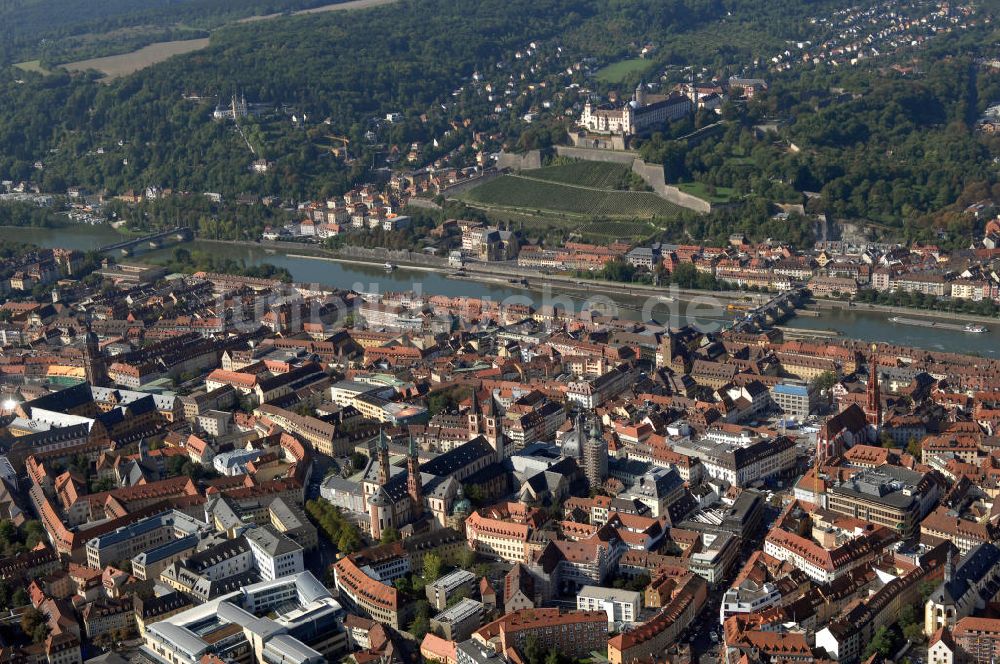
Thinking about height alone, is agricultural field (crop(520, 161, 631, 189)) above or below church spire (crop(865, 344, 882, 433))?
above

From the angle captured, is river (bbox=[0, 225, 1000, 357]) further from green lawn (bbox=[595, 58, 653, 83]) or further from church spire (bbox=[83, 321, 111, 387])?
green lawn (bbox=[595, 58, 653, 83])

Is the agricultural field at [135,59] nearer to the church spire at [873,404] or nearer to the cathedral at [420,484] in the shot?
the cathedral at [420,484]

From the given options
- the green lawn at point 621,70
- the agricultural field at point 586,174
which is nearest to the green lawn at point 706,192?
the agricultural field at point 586,174

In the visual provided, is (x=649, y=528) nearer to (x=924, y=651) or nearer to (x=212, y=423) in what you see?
(x=924, y=651)

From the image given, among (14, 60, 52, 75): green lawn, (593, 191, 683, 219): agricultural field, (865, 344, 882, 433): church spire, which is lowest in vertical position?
(865, 344, 882, 433): church spire

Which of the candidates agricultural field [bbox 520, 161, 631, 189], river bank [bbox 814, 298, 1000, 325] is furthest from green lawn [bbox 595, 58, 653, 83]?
river bank [bbox 814, 298, 1000, 325]

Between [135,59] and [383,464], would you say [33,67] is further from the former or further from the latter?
[383,464]

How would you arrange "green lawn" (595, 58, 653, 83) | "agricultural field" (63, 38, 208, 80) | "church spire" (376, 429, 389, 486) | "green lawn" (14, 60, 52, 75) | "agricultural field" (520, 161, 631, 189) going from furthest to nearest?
"green lawn" (14, 60, 52, 75) < "agricultural field" (63, 38, 208, 80) < "green lawn" (595, 58, 653, 83) < "agricultural field" (520, 161, 631, 189) < "church spire" (376, 429, 389, 486)
